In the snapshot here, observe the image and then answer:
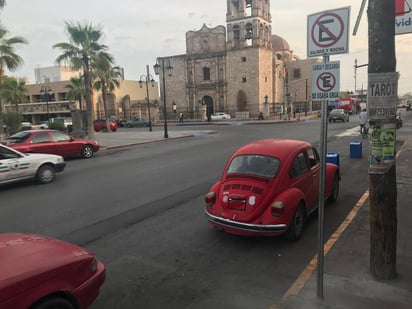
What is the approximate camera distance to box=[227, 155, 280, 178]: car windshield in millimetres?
6219

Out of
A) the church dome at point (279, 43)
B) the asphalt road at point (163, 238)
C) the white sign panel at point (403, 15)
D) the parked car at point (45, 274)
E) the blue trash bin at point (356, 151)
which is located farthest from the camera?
the church dome at point (279, 43)

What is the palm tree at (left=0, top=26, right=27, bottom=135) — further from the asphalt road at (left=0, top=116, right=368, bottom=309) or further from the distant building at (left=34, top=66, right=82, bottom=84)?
the distant building at (left=34, top=66, right=82, bottom=84)

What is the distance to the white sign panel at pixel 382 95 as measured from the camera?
401 cm

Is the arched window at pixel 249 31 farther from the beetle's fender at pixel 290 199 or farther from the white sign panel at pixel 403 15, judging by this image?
the beetle's fender at pixel 290 199

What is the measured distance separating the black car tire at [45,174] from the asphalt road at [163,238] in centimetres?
41

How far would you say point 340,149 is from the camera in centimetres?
1725

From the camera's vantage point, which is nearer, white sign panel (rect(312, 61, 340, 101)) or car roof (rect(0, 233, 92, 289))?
car roof (rect(0, 233, 92, 289))

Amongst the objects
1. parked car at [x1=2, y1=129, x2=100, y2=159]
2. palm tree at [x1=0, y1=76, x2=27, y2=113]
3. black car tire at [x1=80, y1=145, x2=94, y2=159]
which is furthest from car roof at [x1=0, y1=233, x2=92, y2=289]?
palm tree at [x1=0, y1=76, x2=27, y2=113]

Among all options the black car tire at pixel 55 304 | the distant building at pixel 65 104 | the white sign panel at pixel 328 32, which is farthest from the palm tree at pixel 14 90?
the white sign panel at pixel 328 32

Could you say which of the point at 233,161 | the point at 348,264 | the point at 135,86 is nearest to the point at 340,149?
the point at 233,161

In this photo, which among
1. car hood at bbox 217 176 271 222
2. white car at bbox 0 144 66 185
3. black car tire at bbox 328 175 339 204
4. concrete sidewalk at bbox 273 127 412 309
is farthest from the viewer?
white car at bbox 0 144 66 185

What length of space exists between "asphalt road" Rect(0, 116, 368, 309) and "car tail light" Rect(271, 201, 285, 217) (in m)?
0.59

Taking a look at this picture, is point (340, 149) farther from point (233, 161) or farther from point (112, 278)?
point (112, 278)

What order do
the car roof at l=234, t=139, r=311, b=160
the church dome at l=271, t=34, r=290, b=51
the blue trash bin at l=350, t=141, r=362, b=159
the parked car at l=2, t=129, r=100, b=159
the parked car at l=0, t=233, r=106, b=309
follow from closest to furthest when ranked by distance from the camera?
the parked car at l=0, t=233, r=106, b=309, the car roof at l=234, t=139, r=311, b=160, the blue trash bin at l=350, t=141, r=362, b=159, the parked car at l=2, t=129, r=100, b=159, the church dome at l=271, t=34, r=290, b=51
